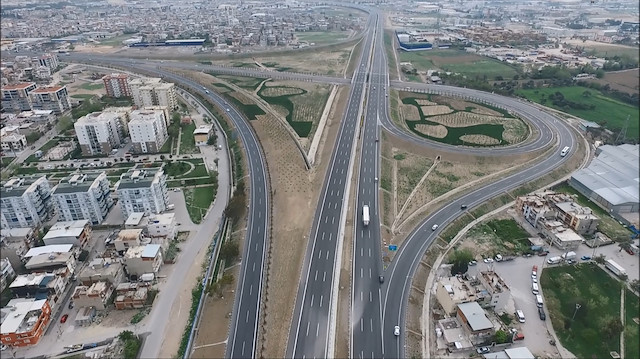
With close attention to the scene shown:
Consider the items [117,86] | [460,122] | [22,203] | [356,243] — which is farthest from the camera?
[117,86]

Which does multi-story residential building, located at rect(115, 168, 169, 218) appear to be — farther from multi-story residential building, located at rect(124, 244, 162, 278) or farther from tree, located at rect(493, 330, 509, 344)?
tree, located at rect(493, 330, 509, 344)

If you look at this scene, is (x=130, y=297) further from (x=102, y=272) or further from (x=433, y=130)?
(x=433, y=130)

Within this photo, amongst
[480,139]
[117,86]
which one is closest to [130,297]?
[480,139]

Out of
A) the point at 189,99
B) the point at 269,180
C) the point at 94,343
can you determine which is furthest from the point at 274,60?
the point at 94,343

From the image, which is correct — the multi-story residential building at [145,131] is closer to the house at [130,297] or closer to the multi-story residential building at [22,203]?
the multi-story residential building at [22,203]

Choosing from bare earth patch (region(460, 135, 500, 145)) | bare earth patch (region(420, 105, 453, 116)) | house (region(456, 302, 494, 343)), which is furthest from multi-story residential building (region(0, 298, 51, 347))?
bare earth patch (region(420, 105, 453, 116))
